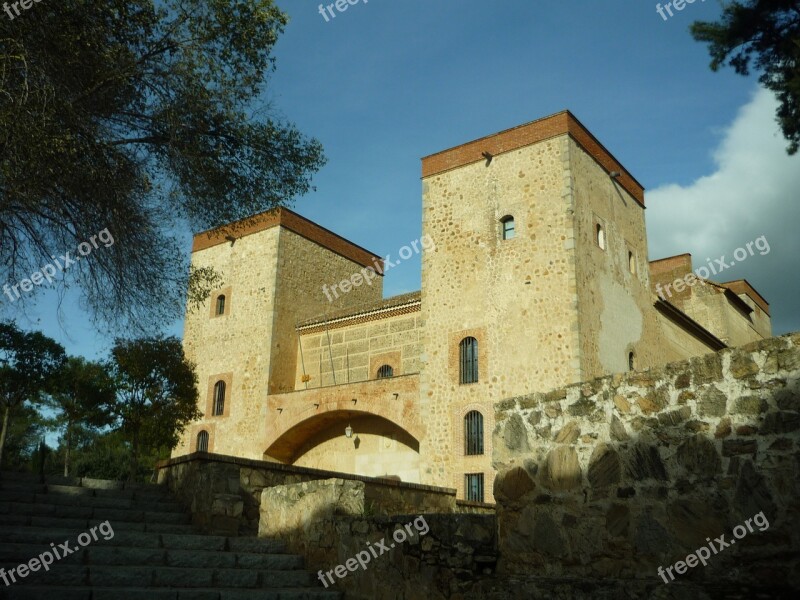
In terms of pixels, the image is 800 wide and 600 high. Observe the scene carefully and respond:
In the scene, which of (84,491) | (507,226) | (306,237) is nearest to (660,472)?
(84,491)

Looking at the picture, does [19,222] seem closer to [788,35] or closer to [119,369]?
[119,369]

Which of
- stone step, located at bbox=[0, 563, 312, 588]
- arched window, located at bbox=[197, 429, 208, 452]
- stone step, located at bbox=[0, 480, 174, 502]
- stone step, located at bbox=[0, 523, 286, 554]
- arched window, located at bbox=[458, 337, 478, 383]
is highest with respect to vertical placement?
arched window, located at bbox=[458, 337, 478, 383]

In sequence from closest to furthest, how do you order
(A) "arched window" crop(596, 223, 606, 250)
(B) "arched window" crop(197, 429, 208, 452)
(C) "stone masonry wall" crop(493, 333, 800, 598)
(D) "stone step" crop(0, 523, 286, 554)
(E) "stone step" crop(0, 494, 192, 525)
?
(C) "stone masonry wall" crop(493, 333, 800, 598) → (D) "stone step" crop(0, 523, 286, 554) → (E) "stone step" crop(0, 494, 192, 525) → (A) "arched window" crop(596, 223, 606, 250) → (B) "arched window" crop(197, 429, 208, 452)

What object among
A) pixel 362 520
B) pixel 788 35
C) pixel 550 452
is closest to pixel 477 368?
pixel 788 35

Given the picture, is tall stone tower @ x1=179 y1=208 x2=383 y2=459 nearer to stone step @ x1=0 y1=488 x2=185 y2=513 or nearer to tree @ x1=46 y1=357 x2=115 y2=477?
tree @ x1=46 y1=357 x2=115 y2=477

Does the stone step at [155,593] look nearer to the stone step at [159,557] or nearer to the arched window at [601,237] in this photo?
the stone step at [159,557]

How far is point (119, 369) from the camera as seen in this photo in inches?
696

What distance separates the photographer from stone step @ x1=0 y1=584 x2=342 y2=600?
5.23 meters

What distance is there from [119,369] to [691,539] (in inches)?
634

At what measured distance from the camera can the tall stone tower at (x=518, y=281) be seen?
1780 centimetres

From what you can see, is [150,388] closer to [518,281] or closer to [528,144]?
[518,281]

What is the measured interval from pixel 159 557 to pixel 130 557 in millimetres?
247

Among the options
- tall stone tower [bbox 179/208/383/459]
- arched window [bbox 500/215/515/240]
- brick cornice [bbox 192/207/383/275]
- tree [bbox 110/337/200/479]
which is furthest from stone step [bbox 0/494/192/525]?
brick cornice [bbox 192/207/383/275]

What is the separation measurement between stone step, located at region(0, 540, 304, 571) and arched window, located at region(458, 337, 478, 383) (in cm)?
1201
